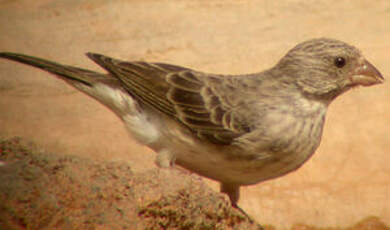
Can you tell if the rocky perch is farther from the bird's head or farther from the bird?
the bird's head

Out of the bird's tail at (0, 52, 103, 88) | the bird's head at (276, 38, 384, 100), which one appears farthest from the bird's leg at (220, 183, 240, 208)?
the bird's tail at (0, 52, 103, 88)

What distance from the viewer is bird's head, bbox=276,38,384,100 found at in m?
4.09

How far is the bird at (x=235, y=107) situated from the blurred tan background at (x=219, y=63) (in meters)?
0.44

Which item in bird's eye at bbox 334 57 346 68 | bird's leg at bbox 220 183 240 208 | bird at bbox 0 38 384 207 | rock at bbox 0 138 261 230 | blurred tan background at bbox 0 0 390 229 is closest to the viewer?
rock at bbox 0 138 261 230

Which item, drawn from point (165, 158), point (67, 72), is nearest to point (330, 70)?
point (165, 158)

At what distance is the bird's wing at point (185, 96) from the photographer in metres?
4.14

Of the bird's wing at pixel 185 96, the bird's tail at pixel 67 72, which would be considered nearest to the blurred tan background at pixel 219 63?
the bird's wing at pixel 185 96

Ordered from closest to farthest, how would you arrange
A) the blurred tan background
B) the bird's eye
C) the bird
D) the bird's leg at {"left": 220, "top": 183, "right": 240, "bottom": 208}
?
the bird → the bird's eye → the bird's leg at {"left": 220, "top": 183, "right": 240, "bottom": 208} → the blurred tan background

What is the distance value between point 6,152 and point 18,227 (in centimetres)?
110

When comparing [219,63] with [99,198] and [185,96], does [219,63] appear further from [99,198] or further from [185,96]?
[99,198]

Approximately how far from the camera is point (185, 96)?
4387 mm

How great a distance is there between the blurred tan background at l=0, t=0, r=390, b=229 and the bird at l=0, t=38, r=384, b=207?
0.44 metres

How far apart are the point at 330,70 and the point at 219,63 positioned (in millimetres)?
2494

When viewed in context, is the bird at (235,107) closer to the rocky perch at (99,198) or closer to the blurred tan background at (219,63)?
the blurred tan background at (219,63)
